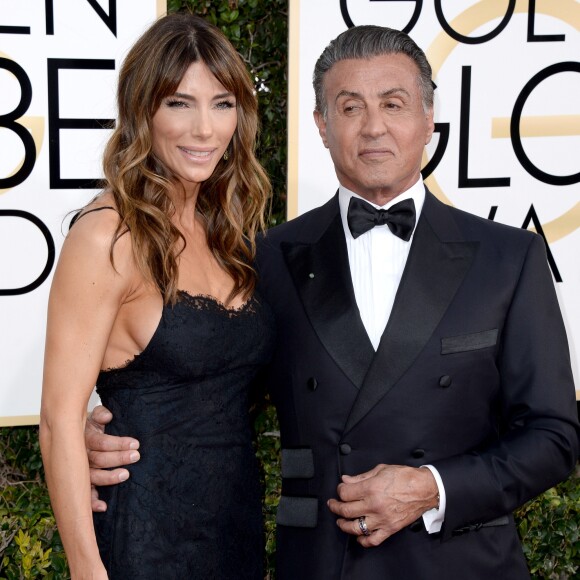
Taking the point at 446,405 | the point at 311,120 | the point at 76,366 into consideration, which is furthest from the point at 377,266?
the point at 311,120

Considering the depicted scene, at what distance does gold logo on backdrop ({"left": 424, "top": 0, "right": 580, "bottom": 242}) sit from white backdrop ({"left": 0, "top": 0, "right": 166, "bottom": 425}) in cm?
113

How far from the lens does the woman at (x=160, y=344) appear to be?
2.51 metres

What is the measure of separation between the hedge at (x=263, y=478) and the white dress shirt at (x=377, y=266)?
1.38 meters

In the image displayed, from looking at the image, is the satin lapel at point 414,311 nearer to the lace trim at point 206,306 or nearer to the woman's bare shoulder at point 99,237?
the lace trim at point 206,306

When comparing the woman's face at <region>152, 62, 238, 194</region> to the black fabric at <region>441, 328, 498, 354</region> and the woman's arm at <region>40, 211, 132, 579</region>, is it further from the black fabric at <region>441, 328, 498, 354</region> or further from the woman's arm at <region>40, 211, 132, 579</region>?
the black fabric at <region>441, 328, 498, 354</region>

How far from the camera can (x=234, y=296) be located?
2.83 meters

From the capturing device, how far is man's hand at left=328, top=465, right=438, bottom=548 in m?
2.41

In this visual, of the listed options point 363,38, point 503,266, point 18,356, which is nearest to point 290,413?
point 503,266

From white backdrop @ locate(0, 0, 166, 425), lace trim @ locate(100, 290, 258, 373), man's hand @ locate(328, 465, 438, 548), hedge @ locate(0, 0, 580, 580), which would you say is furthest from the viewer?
hedge @ locate(0, 0, 580, 580)

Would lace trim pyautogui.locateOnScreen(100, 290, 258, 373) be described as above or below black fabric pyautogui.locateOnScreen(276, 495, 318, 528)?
above

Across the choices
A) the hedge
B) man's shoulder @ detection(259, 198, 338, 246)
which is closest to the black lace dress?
man's shoulder @ detection(259, 198, 338, 246)

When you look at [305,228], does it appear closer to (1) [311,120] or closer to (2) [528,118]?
(1) [311,120]

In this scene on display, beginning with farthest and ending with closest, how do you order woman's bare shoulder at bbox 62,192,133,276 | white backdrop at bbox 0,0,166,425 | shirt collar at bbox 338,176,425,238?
white backdrop at bbox 0,0,166,425 → shirt collar at bbox 338,176,425,238 → woman's bare shoulder at bbox 62,192,133,276

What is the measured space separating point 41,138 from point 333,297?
5.34 ft
